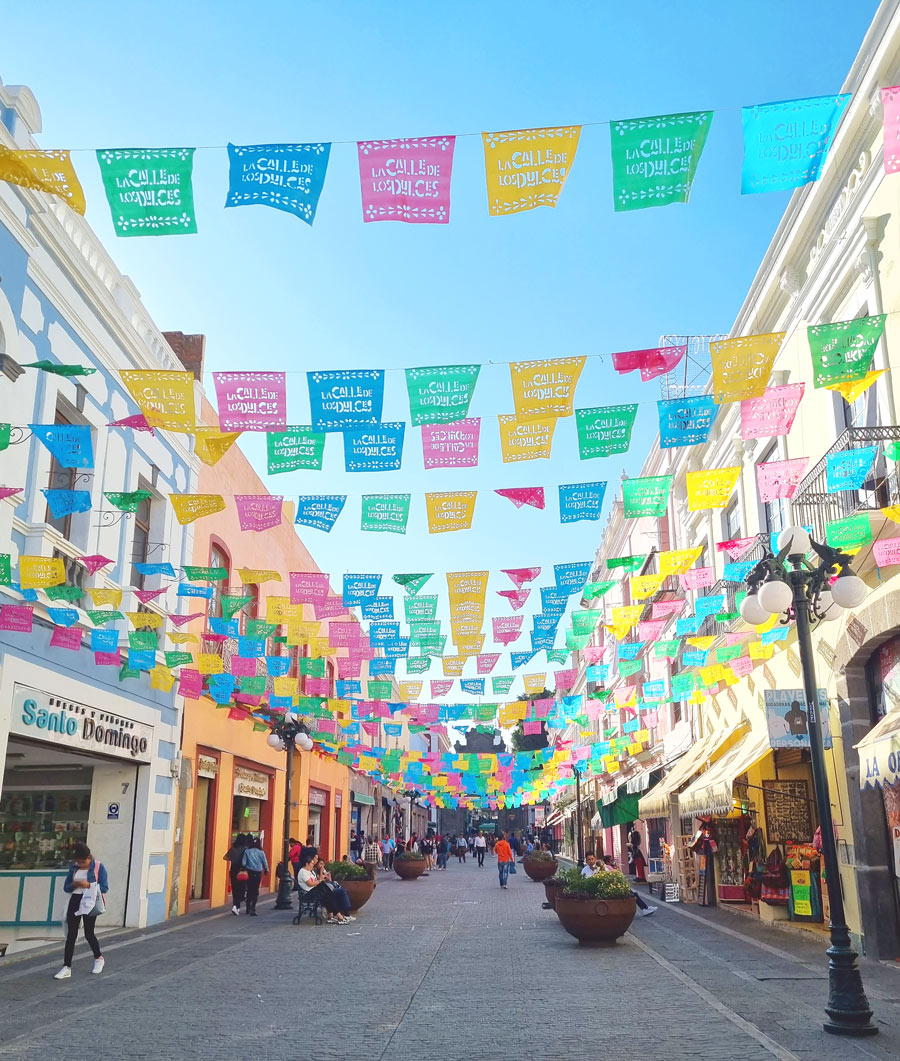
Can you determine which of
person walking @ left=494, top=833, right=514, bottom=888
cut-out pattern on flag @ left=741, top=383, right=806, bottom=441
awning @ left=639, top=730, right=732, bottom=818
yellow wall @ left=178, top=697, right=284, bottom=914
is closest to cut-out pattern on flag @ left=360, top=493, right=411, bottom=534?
cut-out pattern on flag @ left=741, top=383, right=806, bottom=441

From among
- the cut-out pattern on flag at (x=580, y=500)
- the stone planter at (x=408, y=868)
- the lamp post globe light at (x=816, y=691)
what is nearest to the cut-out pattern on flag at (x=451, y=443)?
the cut-out pattern on flag at (x=580, y=500)

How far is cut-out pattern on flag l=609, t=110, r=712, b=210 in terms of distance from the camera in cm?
809

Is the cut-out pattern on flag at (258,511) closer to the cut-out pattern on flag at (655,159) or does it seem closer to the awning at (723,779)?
the awning at (723,779)

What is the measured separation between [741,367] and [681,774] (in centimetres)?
1311

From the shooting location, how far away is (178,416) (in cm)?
1151

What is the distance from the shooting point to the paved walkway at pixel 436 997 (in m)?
7.99

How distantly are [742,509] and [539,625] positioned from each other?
485 centimetres

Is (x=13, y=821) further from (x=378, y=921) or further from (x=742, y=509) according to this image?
(x=742, y=509)

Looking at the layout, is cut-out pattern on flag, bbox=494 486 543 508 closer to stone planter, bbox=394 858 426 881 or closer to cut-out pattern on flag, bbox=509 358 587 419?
cut-out pattern on flag, bbox=509 358 587 419

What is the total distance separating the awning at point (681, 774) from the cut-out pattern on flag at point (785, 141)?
1419cm

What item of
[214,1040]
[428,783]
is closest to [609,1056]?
[214,1040]

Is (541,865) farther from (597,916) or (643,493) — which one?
(643,493)

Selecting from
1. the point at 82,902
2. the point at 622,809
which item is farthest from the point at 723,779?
the point at 622,809

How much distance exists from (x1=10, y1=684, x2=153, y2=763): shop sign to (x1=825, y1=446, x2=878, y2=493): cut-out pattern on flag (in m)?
11.1
